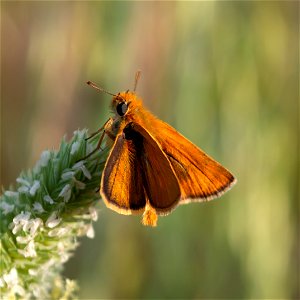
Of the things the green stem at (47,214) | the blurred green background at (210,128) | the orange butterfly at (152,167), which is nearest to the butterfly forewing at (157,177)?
the orange butterfly at (152,167)

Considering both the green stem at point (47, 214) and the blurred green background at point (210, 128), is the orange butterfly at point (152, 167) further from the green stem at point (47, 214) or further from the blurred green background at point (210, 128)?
the blurred green background at point (210, 128)

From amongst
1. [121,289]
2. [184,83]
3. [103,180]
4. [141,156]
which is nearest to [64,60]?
[184,83]

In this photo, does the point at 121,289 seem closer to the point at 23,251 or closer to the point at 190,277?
the point at 190,277

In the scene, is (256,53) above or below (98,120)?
above

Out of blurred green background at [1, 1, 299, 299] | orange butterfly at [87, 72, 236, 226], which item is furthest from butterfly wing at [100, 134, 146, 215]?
blurred green background at [1, 1, 299, 299]

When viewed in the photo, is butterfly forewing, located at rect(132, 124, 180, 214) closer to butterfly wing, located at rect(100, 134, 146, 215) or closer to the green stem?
butterfly wing, located at rect(100, 134, 146, 215)

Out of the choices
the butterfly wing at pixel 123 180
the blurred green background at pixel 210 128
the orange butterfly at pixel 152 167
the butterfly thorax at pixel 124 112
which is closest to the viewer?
the butterfly wing at pixel 123 180

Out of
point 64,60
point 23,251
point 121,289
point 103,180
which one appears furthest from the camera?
point 64,60

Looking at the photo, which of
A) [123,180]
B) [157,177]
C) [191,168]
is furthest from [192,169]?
[123,180]
